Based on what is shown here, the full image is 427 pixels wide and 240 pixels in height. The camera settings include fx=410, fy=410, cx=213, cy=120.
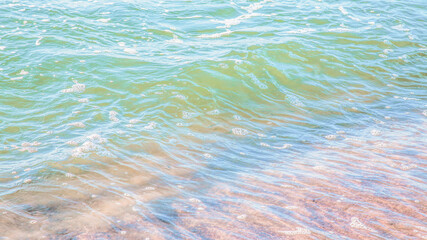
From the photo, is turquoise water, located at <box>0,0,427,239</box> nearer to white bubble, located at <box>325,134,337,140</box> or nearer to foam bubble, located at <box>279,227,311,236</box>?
foam bubble, located at <box>279,227,311,236</box>

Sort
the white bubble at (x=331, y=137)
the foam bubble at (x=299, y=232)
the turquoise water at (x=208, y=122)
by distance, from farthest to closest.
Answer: the white bubble at (x=331, y=137) < the turquoise water at (x=208, y=122) < the foam bubble at (x=299, y=232)

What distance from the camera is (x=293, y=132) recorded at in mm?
7746

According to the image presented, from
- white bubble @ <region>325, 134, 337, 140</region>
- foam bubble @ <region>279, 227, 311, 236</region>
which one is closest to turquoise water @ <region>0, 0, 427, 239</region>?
foam bubble @ <region>279, 227, 311, 236</region>

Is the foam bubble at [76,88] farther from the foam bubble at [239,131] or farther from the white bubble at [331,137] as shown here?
→ the white bubble at [331,137]

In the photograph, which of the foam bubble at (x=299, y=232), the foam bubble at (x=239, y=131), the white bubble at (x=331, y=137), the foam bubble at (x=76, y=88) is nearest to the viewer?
the foam bubble at (x=299, y=232)

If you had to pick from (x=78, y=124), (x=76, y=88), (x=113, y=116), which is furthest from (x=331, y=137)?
(x=76, y=88)

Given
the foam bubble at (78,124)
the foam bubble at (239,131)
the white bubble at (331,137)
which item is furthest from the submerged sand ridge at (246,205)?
the foam bubble at (78,124)

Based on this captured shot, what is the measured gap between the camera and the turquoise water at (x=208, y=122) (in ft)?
16.8

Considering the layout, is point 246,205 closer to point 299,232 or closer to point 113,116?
point 299,232

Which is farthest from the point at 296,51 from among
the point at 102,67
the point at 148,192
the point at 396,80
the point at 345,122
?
the point at 148,192

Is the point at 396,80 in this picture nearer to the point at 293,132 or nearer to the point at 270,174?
the point at 293,132

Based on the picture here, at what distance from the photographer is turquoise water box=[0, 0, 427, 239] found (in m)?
5.12

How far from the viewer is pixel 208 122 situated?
8.05 m

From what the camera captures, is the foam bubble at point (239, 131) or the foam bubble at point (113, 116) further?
the foam bubble at point (113, 116)
